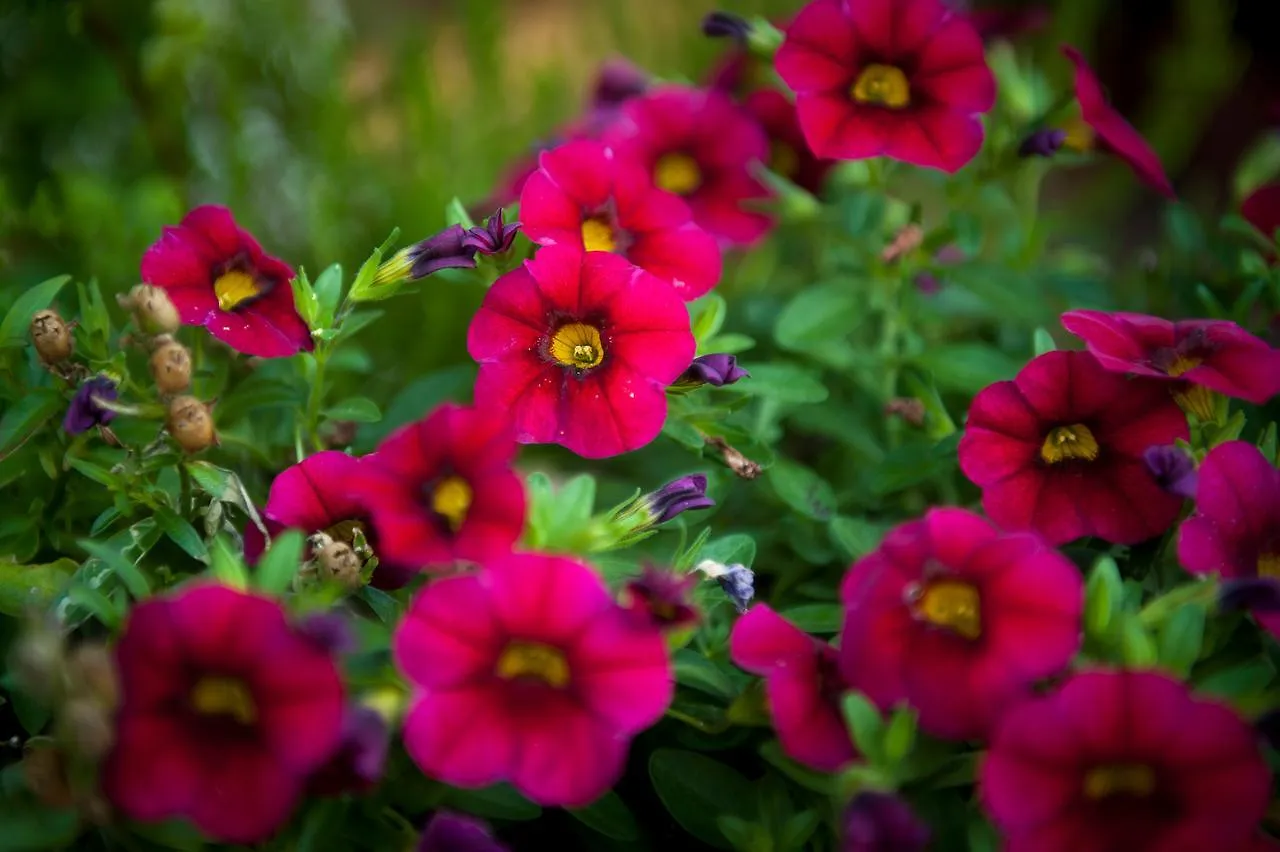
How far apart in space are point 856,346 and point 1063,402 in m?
0.36

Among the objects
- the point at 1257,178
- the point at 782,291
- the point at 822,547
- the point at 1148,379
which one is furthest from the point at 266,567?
the point at 1257,178

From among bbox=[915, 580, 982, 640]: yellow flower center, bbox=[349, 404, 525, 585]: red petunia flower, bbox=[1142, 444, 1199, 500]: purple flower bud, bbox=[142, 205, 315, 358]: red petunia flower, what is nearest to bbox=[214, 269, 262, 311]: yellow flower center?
bbox=[142, 205, 315, 358]: red petunia flower

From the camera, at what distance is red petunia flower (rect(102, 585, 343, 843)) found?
0.54 m

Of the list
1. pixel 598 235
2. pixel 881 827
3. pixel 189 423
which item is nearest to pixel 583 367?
pixel 598 235

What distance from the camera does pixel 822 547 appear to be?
0.92 metres

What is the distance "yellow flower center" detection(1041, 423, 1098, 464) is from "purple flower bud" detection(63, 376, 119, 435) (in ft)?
2.10

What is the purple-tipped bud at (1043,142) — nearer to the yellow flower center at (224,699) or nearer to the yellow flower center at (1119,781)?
the yellow flower center at (1119,781)

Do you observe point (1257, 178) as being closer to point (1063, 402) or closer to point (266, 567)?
point (1063, 402)

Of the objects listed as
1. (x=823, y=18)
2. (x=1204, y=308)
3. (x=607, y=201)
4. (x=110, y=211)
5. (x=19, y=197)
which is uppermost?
(x=823, y=18)

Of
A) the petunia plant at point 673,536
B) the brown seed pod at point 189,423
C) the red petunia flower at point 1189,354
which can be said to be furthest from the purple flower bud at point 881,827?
the brown seed pod at point 189,423

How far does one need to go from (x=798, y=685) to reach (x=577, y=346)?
0.29m

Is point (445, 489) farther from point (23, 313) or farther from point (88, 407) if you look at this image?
point (23, 313)

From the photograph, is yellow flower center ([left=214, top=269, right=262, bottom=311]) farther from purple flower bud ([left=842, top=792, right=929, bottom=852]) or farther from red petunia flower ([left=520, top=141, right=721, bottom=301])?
purple flower bud ([left=842, top=792, right=929, bottom=852])

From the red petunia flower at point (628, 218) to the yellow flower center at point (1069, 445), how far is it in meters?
0.28
